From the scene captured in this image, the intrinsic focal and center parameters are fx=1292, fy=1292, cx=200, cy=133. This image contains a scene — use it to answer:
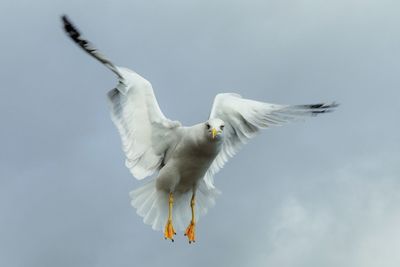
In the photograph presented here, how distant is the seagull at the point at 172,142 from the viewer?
1991 cm

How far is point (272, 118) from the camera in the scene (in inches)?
813

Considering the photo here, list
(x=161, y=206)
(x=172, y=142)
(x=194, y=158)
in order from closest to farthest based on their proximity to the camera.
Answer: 1. (x=194, y=158)
2. (x=172, y=142)
3. (x=161, y=206)

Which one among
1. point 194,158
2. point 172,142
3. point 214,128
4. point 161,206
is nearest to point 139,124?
point 172,142

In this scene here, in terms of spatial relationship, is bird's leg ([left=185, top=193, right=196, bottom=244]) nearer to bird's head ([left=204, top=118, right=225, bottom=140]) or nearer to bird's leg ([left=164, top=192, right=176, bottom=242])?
bird's leg ([left=164, top=192, right=176, bottom=242])

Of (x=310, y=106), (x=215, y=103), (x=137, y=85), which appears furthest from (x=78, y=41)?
(x=310, y=106)

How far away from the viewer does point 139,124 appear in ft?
66.7

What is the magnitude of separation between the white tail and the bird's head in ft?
5.13

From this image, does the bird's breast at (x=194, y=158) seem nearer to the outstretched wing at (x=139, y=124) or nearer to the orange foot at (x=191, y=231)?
the outstretched wing at (x=139, y=124)

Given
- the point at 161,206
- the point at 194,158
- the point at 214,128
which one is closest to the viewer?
the point at 214,128

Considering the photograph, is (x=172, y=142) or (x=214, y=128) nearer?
(x=214, y=128)

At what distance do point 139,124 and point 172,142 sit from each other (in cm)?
62

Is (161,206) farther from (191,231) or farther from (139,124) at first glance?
(139,124)

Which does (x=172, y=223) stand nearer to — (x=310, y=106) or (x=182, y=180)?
(x=182, y=180)

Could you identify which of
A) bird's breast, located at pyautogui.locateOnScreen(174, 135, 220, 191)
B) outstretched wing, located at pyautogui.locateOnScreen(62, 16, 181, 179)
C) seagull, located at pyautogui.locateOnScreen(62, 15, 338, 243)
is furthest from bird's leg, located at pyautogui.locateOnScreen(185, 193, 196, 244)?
outstretched wing, located at pyautogui.locateOnScreen(62, 16, 181, 179)
